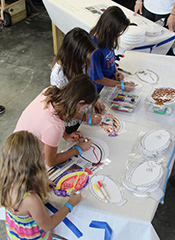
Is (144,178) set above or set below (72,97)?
below

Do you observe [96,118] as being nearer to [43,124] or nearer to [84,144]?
[84,144]

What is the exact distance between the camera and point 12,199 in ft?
3.62

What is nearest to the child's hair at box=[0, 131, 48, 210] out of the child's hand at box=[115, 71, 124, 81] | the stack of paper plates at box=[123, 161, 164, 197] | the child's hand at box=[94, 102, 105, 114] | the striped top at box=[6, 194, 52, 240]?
the striped top at box=[6, 194, 52, 240]

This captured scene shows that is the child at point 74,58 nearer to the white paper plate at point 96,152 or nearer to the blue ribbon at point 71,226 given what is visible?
the white paper plate at point 96,152

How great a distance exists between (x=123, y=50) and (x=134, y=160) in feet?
4.49

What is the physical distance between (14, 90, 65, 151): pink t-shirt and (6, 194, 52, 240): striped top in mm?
357

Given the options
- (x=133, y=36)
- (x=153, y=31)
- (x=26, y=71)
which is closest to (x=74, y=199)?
(x=133, y=36)

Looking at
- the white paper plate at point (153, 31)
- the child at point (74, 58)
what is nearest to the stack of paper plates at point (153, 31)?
the white paper plate at point (153, 31)

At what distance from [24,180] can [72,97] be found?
0.48 metres

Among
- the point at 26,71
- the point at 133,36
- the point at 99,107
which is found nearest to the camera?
the point at 99,107

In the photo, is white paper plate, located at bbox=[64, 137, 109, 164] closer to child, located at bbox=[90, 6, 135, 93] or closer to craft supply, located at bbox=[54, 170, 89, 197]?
craft supply, located at bbox=[54, 170, 89, 197]

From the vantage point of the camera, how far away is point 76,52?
1.62 meters

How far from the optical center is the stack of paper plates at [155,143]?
148 centimetres

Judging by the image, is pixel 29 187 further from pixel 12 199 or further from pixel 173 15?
pixel 173 15
